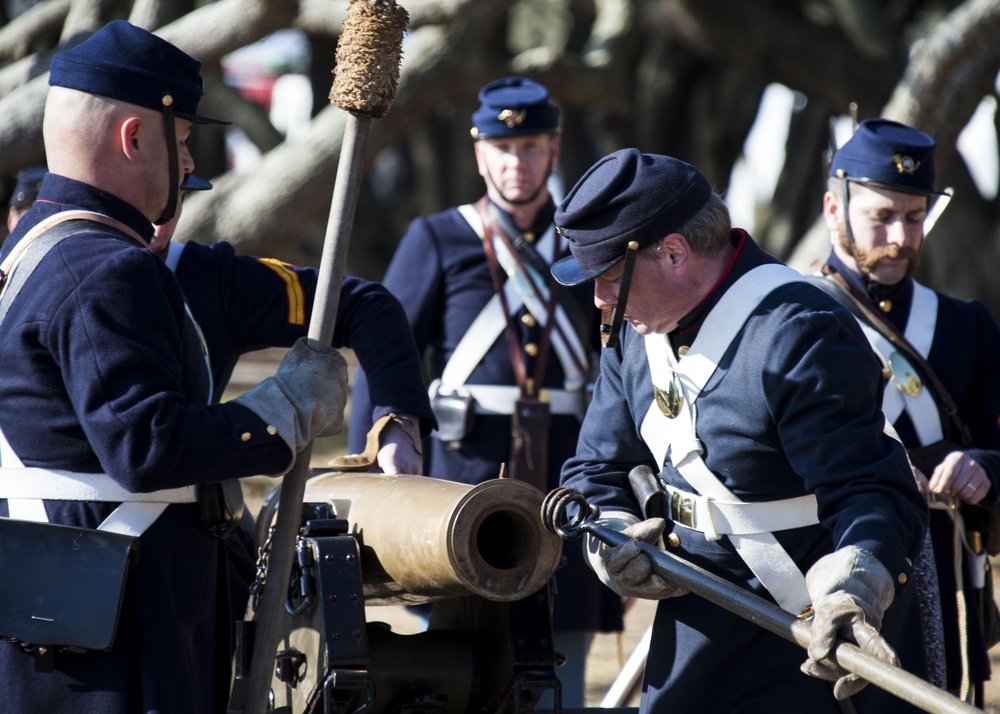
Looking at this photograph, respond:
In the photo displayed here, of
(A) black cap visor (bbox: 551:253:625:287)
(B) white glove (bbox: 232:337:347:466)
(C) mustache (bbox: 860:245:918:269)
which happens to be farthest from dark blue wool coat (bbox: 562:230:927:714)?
(C) mustache (bbox: 860:245:918:269)

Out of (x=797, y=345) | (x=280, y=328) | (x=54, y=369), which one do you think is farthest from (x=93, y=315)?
(x=797, y=345)

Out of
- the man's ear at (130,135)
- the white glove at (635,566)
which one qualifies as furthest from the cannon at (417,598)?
the man's ear at (130,135)

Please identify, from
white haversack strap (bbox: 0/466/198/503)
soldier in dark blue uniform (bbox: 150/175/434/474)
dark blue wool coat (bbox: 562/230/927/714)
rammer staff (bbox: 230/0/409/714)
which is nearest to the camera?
dark blue wool coat (bbox: 562/230/927/714)

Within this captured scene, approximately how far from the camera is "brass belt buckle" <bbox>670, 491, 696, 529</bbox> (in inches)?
99.1

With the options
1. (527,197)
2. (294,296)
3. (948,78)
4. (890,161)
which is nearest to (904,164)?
(890,161)

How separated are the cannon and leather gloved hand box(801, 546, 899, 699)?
0.61m

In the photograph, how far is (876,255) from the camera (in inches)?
140

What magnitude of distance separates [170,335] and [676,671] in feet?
3.55

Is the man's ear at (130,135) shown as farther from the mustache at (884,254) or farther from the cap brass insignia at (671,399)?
the mustache at (884,254)

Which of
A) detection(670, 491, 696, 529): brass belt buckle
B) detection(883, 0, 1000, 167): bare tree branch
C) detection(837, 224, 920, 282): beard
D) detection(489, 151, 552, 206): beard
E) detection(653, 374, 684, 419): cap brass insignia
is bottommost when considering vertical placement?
detection(670, 491, 696, 529): brass belt buckle

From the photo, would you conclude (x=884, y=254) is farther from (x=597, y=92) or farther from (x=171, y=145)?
(x=597, y=92)

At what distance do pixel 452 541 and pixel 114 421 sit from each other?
2.01 feet

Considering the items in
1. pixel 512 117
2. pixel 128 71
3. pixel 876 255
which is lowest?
pixel 876 255

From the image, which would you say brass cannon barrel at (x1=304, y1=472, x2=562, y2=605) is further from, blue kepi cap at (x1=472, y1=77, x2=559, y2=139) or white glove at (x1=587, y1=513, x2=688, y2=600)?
blue kepi cap at (x1=472, y1=77, x2=559, y2=139)
